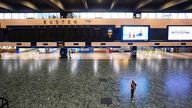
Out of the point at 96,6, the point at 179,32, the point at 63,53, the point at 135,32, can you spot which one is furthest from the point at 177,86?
the point at 96,6

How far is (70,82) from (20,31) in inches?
288

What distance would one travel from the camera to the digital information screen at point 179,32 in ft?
39.0

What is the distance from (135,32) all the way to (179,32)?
276 centimetres

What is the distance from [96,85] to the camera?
5734 mm

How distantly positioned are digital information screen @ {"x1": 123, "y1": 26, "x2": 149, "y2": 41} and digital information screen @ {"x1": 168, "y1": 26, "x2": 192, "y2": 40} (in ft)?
4.96

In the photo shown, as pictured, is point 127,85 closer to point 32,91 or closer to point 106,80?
point 106,80

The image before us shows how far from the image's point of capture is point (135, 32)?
1184 centimetres

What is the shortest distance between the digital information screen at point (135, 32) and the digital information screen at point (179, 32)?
1511 millimetres

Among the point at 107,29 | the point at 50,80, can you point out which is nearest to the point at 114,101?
the point at 50,80

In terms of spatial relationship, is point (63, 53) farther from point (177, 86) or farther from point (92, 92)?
point (177, 86)

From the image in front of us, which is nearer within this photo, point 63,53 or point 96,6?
point 63,53

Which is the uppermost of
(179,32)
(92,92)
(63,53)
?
(179,32)

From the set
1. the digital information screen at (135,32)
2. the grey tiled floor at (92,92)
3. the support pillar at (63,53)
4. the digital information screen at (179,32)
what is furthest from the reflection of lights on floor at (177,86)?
the support pillar at (63,53)

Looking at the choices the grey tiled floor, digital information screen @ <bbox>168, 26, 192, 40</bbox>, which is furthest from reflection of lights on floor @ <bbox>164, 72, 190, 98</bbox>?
digital information screen @ <bbox>168, 26, 192, 40</bbox>
